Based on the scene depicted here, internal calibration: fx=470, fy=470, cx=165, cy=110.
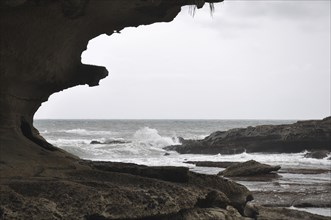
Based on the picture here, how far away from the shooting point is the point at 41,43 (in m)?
6.15

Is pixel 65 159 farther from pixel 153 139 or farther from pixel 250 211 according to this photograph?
pixel 153 139

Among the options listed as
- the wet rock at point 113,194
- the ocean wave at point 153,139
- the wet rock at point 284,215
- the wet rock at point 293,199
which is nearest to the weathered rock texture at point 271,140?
the ocean wave at point 153,139

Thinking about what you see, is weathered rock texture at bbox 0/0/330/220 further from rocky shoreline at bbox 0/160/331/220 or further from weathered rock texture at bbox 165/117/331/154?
weathered rock texture at bbox 165/117/331/154

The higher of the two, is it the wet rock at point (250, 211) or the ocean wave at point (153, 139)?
the wet rock at point (250, 211)

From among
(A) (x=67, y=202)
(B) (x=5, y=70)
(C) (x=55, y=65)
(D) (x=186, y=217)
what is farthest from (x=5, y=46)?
(D) (x=186, y=217)

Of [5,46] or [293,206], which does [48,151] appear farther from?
[293,206]

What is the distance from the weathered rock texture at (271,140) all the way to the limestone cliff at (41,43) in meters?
26.6

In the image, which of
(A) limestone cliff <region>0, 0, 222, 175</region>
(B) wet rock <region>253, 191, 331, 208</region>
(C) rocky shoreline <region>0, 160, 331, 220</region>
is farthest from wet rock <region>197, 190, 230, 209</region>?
(B) wet rock <region>253, 191, 331, 208</region>

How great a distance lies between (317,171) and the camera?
20.2m

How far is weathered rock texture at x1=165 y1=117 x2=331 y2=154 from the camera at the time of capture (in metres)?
31.4

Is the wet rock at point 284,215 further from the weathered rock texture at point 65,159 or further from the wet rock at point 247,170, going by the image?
the wet rock at point 247,170

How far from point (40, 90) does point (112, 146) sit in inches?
1117

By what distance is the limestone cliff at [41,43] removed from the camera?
5676 millimetres

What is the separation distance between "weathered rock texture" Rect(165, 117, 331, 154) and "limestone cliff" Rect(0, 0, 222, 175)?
26579mm
